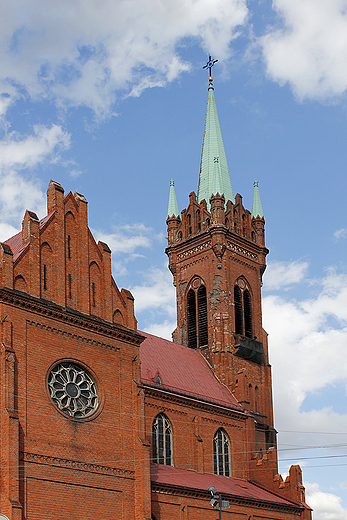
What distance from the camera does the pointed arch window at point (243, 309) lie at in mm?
57312

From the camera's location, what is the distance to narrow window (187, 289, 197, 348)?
189 ft

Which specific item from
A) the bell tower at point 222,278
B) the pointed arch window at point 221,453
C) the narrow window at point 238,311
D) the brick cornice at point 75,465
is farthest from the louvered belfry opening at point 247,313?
the brick cornice at point 75,465

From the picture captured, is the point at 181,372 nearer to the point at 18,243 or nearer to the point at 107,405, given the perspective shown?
the point at 107,405

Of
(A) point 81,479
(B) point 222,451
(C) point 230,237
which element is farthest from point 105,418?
(C) point 230,237

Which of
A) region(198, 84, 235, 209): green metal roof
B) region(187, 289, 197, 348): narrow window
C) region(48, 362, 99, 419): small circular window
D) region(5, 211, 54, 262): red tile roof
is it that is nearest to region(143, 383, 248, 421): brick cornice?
region(48, 362, 99, 419): small circular window

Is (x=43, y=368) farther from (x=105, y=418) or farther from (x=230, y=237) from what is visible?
(x=230, y=237)

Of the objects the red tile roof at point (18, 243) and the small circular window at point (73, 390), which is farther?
the red tile roof at point (18, 243)

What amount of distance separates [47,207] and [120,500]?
576 inches

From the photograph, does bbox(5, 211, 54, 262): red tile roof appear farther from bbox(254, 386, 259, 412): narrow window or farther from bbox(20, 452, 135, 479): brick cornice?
bbox(254, 386, 259, 412): narrow window

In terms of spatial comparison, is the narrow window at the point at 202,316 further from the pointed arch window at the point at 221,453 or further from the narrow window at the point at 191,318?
the pointed arch window at the point at 221,453

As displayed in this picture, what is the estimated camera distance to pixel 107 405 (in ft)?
112

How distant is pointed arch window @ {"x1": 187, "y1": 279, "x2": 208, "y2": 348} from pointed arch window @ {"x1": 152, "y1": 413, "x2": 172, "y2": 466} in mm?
13464

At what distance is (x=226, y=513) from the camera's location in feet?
138

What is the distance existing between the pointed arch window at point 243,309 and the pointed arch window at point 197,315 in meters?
2.60
